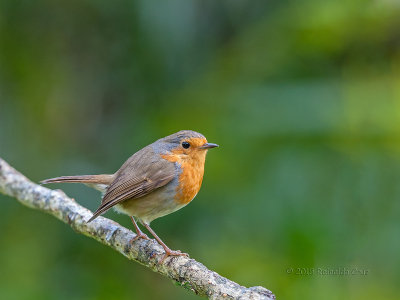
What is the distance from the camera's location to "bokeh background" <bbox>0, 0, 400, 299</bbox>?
3936 millimetres

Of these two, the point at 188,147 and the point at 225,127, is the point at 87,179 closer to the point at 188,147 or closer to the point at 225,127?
the point at 188,147

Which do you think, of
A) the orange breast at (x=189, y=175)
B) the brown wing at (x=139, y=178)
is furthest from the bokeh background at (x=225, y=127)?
the brown wing at (x=139, y=178)

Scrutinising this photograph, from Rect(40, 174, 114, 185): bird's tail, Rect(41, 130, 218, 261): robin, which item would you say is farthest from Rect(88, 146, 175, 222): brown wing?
Rect(40, 174, 114, 185): bird's tail

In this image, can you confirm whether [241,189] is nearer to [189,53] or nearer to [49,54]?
[189,53]

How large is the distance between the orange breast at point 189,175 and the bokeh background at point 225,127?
0.70 meters

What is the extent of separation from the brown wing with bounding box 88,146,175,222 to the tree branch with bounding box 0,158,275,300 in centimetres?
17

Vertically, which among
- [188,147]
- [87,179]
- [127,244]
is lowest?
[127,244]

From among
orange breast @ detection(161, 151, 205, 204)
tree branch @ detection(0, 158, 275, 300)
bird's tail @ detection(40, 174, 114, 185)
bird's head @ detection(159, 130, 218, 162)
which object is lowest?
tree branch @ detection(0, 158, 275, 300)

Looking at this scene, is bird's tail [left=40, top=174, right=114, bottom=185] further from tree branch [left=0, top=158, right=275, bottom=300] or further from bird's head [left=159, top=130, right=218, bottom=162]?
bird's head [left=159, top=130, right=218, bottom=162]

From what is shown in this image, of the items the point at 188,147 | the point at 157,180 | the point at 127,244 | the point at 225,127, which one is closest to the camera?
the point at 127,244

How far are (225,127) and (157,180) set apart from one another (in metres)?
1.19

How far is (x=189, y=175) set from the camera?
3555 millimetres

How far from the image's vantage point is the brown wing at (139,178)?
345 cm

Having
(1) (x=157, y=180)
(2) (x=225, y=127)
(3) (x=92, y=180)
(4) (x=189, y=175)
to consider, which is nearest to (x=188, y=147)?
(4) (x=189, y=175)
